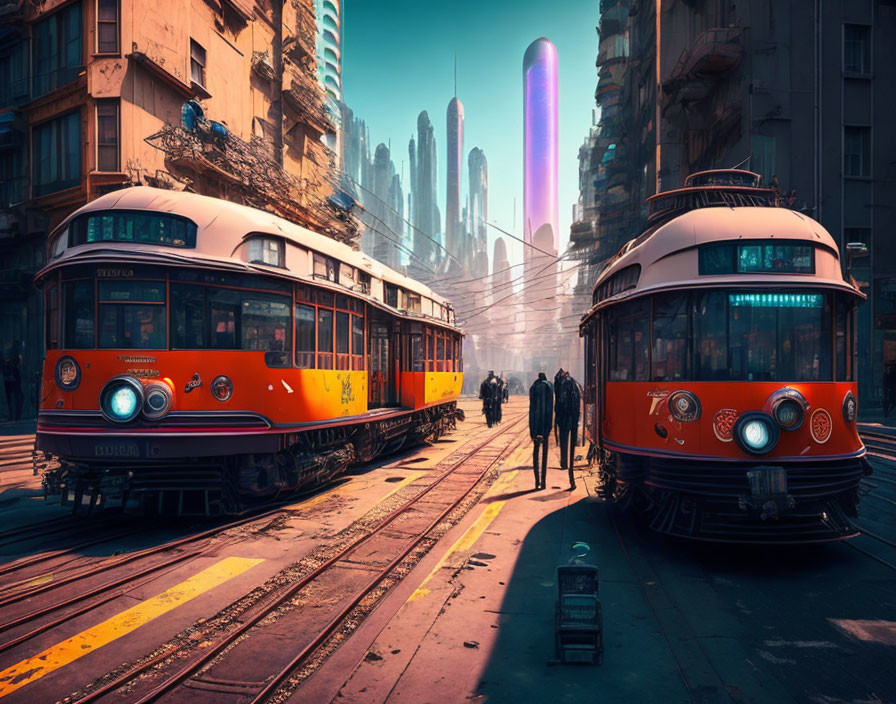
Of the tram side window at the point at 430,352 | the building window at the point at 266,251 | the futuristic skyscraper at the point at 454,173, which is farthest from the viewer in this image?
the futuristic skyscraper at the point at 454,173

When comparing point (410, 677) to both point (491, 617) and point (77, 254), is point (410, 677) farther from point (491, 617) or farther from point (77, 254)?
point (77, 254)

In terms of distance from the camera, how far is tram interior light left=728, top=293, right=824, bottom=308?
20.9 ft

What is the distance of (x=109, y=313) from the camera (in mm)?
7586

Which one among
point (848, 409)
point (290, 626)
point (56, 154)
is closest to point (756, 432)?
point (848, 409)

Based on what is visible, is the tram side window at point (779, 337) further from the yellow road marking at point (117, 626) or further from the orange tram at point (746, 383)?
the yellow road marking at point (117, 626)

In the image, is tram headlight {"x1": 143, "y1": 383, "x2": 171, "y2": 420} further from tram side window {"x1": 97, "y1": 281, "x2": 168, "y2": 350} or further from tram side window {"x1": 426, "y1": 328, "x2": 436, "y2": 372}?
tram side window {"x1": 426, "y1": 328, "x2": 436, "y2": 372}

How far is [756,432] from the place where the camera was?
6.08m

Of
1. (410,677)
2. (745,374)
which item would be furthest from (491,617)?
(745,374)

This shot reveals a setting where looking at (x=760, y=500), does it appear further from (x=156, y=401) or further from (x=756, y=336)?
(x=156, y=401)

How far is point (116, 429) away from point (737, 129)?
24971mm

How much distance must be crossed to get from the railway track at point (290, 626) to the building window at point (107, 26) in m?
20.0

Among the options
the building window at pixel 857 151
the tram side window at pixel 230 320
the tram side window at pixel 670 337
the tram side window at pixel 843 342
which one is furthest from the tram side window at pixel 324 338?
the building window at pixel 857 151

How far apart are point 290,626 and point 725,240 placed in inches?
229

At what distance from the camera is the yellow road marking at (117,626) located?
404cm
